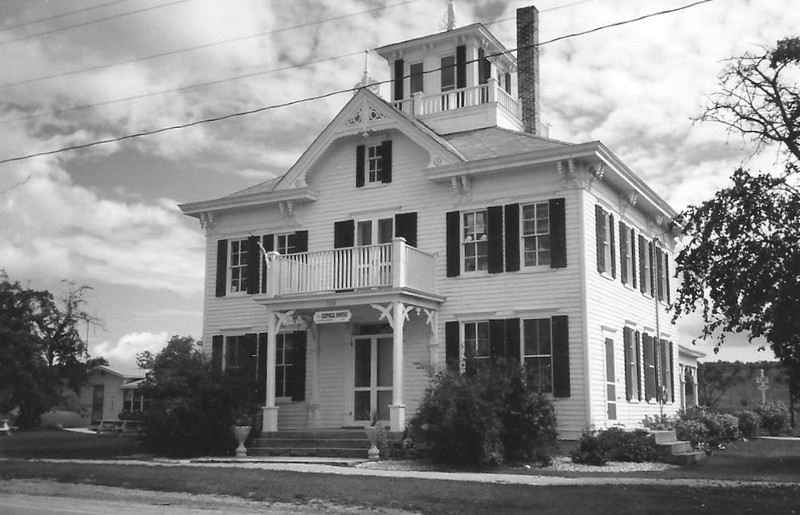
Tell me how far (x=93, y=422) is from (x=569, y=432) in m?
40.3

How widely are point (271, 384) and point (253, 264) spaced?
4.32m

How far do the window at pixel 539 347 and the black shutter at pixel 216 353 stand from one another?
302 inches

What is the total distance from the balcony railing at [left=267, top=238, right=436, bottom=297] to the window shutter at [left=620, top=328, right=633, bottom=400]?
5192 millimetres

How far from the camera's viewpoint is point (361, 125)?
77.9 ft

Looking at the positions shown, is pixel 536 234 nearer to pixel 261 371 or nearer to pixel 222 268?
pixel 261 371

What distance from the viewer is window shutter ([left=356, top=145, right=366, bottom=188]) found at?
2406cm

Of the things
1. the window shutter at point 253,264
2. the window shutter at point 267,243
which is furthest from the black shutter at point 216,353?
the window shutter at point 267,243

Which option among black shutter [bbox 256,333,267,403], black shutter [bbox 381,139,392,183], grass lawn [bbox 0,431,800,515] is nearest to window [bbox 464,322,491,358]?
black shutter [bbox 381,139,392,183]

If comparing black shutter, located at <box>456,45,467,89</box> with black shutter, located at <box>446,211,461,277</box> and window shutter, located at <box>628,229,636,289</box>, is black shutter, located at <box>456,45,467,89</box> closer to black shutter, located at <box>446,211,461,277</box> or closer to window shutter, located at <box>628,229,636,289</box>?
black shutter, located at <box>446,211,461,277</box>

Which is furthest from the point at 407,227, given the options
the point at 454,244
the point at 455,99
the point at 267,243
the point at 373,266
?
the point at 455,99

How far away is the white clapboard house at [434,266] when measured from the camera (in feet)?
68.5

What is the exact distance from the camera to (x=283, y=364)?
24.1m

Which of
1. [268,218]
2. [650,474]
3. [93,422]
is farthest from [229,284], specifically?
[93,422]

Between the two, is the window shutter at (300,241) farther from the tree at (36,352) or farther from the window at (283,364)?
the tree at (36,352)
